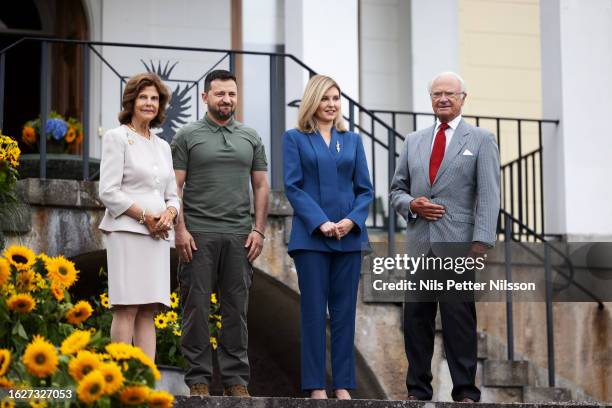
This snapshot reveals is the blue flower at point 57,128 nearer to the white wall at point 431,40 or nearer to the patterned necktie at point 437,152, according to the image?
the white wall at point 431,40

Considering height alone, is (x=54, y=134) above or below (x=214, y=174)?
above

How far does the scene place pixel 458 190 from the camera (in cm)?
735

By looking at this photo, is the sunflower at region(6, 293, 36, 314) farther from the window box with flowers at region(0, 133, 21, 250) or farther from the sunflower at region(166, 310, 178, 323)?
the sunflower at region(166, 310, 178, 323)

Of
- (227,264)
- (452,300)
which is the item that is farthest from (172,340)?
(452,300)

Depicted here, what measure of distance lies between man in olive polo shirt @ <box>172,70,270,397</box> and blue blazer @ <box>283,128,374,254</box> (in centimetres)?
26

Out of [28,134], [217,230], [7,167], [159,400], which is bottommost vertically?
[159,400]

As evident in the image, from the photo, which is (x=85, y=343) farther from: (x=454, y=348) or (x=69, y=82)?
(x=69, y=82)

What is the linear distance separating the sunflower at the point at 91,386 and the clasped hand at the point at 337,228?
2704 mm

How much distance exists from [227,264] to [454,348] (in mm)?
1203

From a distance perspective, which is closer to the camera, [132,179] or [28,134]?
A: [132,179]

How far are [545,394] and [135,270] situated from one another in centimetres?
348

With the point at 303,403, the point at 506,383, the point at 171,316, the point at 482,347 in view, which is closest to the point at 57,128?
the point at 171,316

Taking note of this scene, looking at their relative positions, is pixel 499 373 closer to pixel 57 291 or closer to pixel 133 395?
pixel 57 291

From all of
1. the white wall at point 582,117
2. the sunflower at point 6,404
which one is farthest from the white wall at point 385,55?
the sunflower at point 6,404
